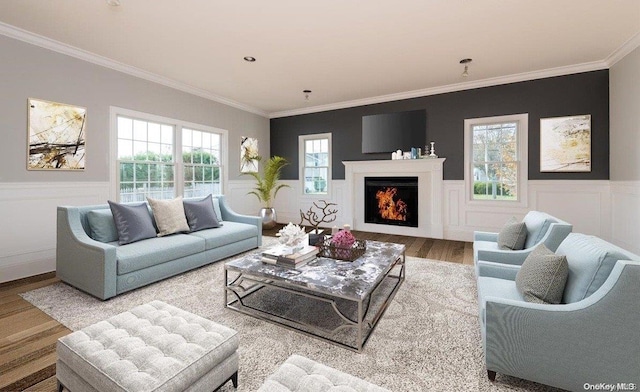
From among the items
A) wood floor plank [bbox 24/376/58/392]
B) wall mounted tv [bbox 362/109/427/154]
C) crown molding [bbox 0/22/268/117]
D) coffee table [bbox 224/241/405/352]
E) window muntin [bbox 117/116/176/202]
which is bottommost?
wood floor plank [bbox 24/376/58/392]

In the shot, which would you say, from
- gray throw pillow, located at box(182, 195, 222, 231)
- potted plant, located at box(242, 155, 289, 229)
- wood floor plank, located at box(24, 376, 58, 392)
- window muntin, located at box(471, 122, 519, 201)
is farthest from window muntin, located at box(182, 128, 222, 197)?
window muntin, located at box(471, 122, 519, 201)

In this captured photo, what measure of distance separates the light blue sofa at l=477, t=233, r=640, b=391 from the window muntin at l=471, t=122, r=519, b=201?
365cm

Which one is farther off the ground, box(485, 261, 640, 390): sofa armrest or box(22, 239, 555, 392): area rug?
box(485, 261, 640, 390): sofa armrest

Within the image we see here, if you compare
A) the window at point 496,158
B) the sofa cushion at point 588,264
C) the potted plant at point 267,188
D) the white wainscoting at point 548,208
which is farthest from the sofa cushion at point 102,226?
the window at point 496,158

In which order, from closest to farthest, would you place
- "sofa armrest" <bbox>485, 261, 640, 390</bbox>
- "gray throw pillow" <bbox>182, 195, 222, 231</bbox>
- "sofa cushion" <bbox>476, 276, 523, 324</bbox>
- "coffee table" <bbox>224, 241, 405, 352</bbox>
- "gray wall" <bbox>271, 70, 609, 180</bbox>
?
"sofa armrest" <bbox>485, 261, 640, 390</bbox> → "sofa cushion" <bbox>476, 276, 523, 324</bbox> → "coffee table" <bbox>224, 241, 405, 352</bbox> → "gray throw pillow" <bbox>182, 195, 222, 231</bbox> → "gray wall" <bbox>271, 70, 609, 180</bbox>

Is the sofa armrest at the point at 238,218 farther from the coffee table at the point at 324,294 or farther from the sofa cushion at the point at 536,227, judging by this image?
the sofa cushion at the point at 536,227

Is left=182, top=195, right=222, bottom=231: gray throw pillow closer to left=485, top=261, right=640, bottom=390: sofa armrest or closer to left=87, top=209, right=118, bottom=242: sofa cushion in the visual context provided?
left=87, top=209, right=118, bottom=242: sofa cushion

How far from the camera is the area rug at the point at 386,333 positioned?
163cm

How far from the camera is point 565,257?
1.57 meters

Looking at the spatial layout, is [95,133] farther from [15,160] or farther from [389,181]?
[389,181]

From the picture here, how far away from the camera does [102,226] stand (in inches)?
119

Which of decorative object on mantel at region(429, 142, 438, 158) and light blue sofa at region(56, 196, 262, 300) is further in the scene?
decorative object on mantel at region(429, 142, 438, 158)

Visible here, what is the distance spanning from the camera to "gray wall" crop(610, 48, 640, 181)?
346cm

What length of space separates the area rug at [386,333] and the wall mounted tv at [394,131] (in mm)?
3009
